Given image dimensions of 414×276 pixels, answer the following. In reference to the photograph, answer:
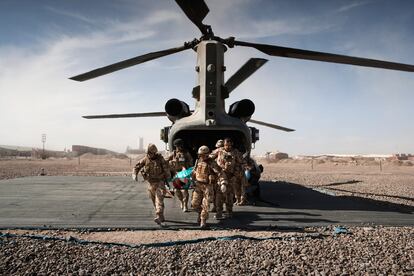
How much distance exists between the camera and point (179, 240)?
4973 mm

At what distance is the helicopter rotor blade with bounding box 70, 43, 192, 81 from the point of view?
8.22 meters

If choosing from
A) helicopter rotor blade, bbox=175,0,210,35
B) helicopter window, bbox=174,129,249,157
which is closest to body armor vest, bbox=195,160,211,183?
helicopter window, bbox=174,129,249,157

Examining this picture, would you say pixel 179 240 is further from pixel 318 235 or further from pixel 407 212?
pixel 407 212

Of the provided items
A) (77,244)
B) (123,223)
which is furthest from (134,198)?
(77,244)

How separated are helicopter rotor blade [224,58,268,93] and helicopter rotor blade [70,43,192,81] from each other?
1909mm

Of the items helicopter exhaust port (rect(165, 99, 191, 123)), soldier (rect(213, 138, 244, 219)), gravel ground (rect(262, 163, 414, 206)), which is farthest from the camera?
gravel ground (rect(262, 163, 414, 206))

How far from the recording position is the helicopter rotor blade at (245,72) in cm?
960

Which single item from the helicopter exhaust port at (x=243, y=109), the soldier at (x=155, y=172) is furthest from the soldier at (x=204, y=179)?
the helicopter exhaust port at (x=243, y=109)

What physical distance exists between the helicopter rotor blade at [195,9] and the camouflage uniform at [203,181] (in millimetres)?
3470

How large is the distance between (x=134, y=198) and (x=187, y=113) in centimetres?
301

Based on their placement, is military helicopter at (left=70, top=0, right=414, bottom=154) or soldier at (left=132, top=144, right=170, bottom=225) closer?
soldier at (left=132, top=144, right=170, bottom=225)

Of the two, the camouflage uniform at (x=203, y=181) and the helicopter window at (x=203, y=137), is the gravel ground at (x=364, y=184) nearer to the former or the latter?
the helicopter window at (x=203, y=137)

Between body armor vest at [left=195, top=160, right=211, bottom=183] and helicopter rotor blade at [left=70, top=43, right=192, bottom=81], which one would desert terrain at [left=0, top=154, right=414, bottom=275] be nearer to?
body armor vest at [left=195, top=160, right=211, bottom=183]

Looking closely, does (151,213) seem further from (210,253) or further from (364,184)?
(364,184)
